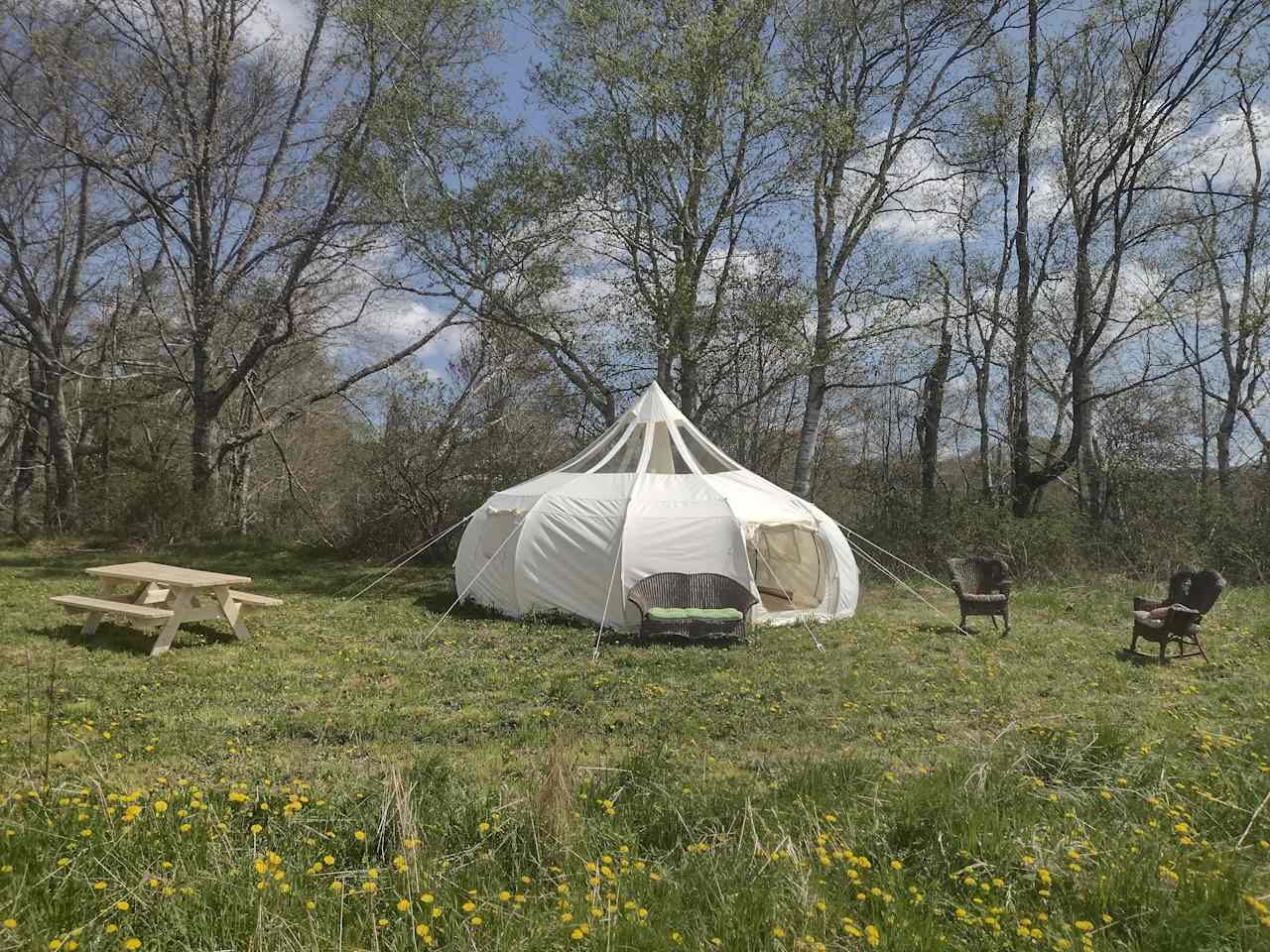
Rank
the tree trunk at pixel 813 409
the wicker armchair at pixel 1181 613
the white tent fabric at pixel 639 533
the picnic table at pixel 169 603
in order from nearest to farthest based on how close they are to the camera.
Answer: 1. the picnic table at pixel 169 603
2. the wicker armchair at pixel 1181 613
3. the white tent fabric at pixel 639 533
4. the tree trunk at pixel 813 409

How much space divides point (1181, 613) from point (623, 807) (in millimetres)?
6181

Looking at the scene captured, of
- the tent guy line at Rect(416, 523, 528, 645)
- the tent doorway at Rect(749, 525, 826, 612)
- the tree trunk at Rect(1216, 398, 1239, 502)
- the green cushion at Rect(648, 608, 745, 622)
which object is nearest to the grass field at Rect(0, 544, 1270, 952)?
the green cushion at Rect(648, 608, 745, 622)

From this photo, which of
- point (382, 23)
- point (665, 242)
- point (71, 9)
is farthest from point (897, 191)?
point (71, 9)

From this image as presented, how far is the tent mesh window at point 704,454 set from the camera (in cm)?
1021

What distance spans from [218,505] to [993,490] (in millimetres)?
15532

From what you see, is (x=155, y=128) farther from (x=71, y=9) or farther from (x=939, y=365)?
(x=939, y=365)

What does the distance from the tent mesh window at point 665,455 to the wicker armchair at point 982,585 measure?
3.29m

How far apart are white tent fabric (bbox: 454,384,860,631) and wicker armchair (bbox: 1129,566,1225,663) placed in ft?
9.93

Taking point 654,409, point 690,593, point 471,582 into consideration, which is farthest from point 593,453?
point 690,593

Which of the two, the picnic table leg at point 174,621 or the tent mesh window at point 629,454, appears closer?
the picnic table leg at point 174,621

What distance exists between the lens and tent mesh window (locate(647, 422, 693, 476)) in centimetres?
999

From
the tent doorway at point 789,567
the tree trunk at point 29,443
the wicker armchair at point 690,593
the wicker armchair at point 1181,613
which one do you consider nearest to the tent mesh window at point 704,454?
the tent doorway at point 789,567

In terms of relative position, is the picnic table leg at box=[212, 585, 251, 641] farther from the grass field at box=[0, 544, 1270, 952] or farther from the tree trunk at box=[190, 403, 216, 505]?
the tree trunk at box=[190, 403, 216, 505]

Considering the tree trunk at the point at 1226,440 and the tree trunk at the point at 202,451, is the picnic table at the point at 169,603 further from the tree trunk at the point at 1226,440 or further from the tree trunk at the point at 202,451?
the tree trunk at the point at 1226,440
